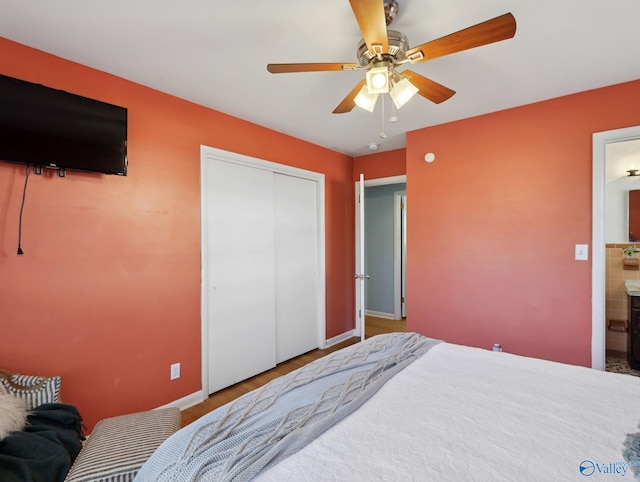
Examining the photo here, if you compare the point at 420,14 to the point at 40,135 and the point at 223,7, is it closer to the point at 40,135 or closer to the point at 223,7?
the point at 223,7

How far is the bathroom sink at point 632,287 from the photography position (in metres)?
2.82

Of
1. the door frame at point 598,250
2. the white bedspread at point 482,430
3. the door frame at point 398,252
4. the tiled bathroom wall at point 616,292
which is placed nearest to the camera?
the white bedspread at point 482,430

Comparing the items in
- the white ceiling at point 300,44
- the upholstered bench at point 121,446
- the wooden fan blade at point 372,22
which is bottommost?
the upholstered bench at point 121,446

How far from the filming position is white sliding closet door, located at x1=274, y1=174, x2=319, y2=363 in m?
3.24

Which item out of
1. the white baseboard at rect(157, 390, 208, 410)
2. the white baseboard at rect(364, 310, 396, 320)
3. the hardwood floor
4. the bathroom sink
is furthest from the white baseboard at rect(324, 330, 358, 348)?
the bathroom sink

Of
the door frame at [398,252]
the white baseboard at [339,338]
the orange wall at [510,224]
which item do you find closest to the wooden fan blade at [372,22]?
the orange wall at [510,224]

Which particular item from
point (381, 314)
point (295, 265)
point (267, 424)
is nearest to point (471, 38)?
point (267, 424)

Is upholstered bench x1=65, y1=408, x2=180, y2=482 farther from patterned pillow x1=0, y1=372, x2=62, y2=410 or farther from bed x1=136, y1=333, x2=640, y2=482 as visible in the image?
patterned pillow x1=0, y1=372, x2=62, y2=410

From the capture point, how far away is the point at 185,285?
94.7 inches

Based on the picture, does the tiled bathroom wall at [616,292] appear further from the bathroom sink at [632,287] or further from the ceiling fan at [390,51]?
the ceiling fan at [390,51]

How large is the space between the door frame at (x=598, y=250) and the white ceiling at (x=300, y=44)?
47 centimetres

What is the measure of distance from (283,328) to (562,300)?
2465mm

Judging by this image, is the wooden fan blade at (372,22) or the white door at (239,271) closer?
the wooden fan blade at (372,22)

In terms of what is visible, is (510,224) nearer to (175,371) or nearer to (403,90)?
(403,90)
